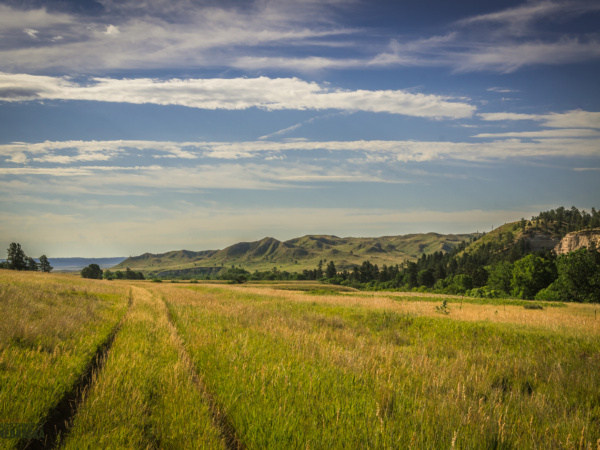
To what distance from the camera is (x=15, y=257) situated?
132625mm

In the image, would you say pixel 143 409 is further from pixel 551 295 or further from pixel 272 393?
pixel 551 295

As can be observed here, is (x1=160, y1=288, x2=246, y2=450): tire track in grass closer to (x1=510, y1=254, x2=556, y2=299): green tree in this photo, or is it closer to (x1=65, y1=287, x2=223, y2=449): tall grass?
(x1=65, y1=287, x2=223, y2=449): tall grass

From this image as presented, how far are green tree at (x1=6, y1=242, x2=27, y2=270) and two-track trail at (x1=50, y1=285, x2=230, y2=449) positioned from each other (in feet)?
533

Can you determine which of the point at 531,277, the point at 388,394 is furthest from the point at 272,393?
the point at 531,277

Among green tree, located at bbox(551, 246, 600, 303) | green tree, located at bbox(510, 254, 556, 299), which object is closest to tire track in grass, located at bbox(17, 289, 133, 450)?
green tree, located at bbox(551, 246, 600, 303)

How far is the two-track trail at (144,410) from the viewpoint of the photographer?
15.1 feet

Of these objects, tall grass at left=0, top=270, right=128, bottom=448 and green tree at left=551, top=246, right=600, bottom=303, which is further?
green tree at left=551, top=246, right=600, bottom=303

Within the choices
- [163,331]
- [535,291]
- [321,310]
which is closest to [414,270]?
[535,291]

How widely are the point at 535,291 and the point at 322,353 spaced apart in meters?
116

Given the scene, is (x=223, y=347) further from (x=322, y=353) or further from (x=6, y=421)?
(x=6, y=421)

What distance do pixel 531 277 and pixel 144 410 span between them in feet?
388

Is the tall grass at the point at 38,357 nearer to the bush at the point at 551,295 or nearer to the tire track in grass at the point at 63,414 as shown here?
the tire track in grass at the point at 63,414

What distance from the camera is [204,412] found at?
17.7 feet

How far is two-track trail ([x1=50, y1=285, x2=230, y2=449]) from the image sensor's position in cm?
461
